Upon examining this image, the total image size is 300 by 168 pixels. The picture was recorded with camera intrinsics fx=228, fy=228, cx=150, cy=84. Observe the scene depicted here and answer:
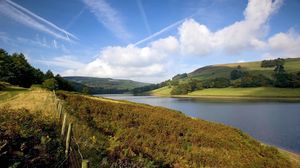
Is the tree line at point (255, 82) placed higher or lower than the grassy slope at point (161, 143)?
higher

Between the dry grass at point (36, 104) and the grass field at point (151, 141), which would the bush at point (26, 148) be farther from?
the dry grass at point (36, 104)

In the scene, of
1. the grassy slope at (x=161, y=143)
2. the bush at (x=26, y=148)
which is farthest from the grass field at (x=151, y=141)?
the bush at (x=26, y=148)

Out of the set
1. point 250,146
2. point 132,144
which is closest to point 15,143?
point 132,144

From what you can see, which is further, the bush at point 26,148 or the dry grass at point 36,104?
the dry grass at point 36,104

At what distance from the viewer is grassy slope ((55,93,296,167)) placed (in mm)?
12570

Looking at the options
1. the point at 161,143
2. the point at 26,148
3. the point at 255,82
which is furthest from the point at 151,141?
the point at 255,82

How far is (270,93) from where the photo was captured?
5133 inches

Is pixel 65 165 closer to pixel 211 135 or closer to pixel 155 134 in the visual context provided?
pixel 155 134

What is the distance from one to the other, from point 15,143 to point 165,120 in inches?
679

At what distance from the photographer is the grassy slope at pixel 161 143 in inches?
495

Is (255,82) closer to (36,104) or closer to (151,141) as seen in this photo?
(151,141)

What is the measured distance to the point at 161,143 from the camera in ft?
56.4

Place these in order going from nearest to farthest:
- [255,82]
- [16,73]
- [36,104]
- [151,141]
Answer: [151,141]
[36,104]
[16,73]
[255,82]

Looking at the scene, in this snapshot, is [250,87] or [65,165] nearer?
[65,165]
